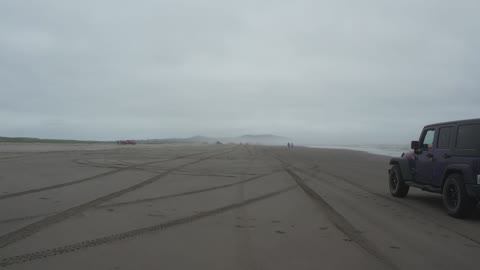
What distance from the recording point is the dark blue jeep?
8.11 meters

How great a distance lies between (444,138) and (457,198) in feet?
5.38

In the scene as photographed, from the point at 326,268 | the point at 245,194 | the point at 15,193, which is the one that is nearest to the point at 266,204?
the point at 245,194

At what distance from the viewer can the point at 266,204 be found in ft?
30.7

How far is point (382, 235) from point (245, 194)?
190 inches

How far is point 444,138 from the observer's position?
9.46 meters

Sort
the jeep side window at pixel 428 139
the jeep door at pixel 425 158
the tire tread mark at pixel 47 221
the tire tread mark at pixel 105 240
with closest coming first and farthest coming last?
the tire tread mark at pixel 105 240, the tire tread mark at pixel 47 221, the jeep door at pixel 425 158, the jeep side window at pixel 428 139

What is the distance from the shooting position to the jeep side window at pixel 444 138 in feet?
30.4

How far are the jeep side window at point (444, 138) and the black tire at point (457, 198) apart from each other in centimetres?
80

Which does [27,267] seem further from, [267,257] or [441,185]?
[441,185]

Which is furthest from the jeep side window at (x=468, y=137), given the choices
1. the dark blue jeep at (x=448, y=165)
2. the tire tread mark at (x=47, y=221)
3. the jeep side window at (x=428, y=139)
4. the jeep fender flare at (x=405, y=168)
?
the tire tread mark at (x=47, y=221)

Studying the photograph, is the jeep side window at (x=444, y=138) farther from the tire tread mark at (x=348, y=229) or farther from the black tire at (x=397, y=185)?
the tire tread mark at (x=348, y=229)

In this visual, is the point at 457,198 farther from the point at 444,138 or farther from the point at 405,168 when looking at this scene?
the point at 405,168

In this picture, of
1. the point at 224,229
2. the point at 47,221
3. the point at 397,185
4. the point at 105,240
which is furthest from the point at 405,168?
the point at 47,221

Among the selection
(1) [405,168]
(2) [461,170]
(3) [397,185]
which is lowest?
(3) [397,185]
